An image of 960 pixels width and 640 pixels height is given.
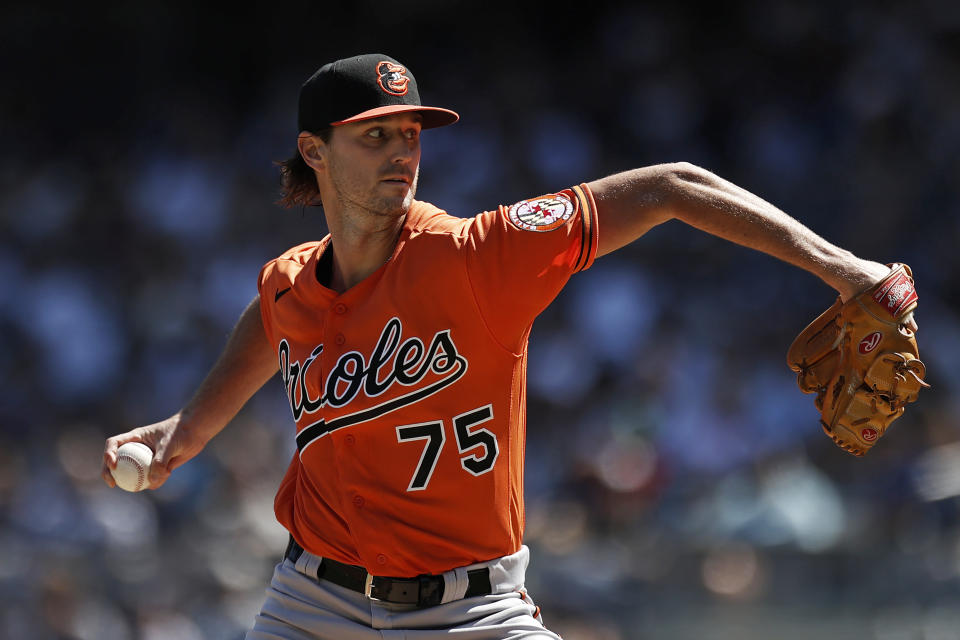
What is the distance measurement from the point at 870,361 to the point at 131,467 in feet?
5.98

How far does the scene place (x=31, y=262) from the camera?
9539 millimetres

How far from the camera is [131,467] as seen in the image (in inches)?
117

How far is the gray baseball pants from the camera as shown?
2.61 meters

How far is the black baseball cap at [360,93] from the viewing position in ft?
9.11

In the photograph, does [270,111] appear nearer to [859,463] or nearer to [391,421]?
[859,463]

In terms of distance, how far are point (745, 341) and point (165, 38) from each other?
642 centimetres

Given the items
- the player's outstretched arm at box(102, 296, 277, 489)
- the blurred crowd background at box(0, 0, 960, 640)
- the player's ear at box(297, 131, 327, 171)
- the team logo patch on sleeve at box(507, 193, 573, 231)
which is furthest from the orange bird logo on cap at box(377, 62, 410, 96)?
the blurred crowd background at box(0, 0, 960, 640)

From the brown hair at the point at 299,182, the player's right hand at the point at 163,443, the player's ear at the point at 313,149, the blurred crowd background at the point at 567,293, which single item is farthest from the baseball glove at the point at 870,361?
the blurred crowd background at the point at 567,293

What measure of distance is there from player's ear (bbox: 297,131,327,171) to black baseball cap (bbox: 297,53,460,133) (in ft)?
0.21

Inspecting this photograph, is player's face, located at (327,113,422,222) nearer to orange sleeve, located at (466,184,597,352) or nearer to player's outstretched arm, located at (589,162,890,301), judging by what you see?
orange sleeve, located at (466,184,597,352)

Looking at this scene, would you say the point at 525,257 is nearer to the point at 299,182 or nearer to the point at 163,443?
the point at 299,182

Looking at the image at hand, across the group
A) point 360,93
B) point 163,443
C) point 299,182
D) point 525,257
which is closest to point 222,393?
point 163,443

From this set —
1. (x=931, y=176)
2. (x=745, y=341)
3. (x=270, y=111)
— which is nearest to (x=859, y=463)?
(x=745, y=341)

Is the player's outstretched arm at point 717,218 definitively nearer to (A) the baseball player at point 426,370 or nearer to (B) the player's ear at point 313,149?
(A) the baseball player at point 426,370
